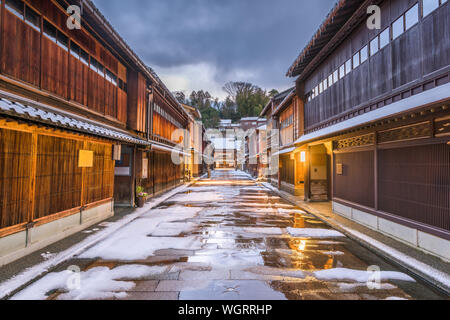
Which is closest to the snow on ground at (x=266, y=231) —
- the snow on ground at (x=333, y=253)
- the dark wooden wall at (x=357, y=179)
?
the snow on ground at (x=333, y=253)

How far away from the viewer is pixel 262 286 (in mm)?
4848

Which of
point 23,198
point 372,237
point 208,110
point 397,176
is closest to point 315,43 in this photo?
point 397,176

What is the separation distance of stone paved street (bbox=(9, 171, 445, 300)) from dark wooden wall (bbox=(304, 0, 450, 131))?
5.73m

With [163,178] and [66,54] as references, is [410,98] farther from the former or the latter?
[163,178]

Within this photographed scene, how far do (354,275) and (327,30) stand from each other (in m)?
11.4

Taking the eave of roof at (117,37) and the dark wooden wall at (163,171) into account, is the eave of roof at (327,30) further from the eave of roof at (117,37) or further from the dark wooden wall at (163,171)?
the dark wooden wall at (163,171)

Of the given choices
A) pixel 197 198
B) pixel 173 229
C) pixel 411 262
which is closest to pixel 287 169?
pixel 197 198

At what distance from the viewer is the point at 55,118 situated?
21.0ft

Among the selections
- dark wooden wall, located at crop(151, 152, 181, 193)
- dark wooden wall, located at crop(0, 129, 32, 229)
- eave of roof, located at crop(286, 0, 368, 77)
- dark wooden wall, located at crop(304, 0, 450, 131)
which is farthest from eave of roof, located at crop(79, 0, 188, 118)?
dark wooden wall, located at crop(304, 0, 450, 131)

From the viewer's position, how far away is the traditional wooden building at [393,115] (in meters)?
6.29

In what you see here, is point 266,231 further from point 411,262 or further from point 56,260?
point 56,260

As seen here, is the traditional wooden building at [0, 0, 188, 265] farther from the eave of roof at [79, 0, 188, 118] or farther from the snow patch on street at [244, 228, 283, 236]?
the snow patch on street at [244, 228, 283, 236]

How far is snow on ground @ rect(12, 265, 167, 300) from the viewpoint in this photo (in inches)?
175

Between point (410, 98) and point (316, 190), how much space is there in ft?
32.6
